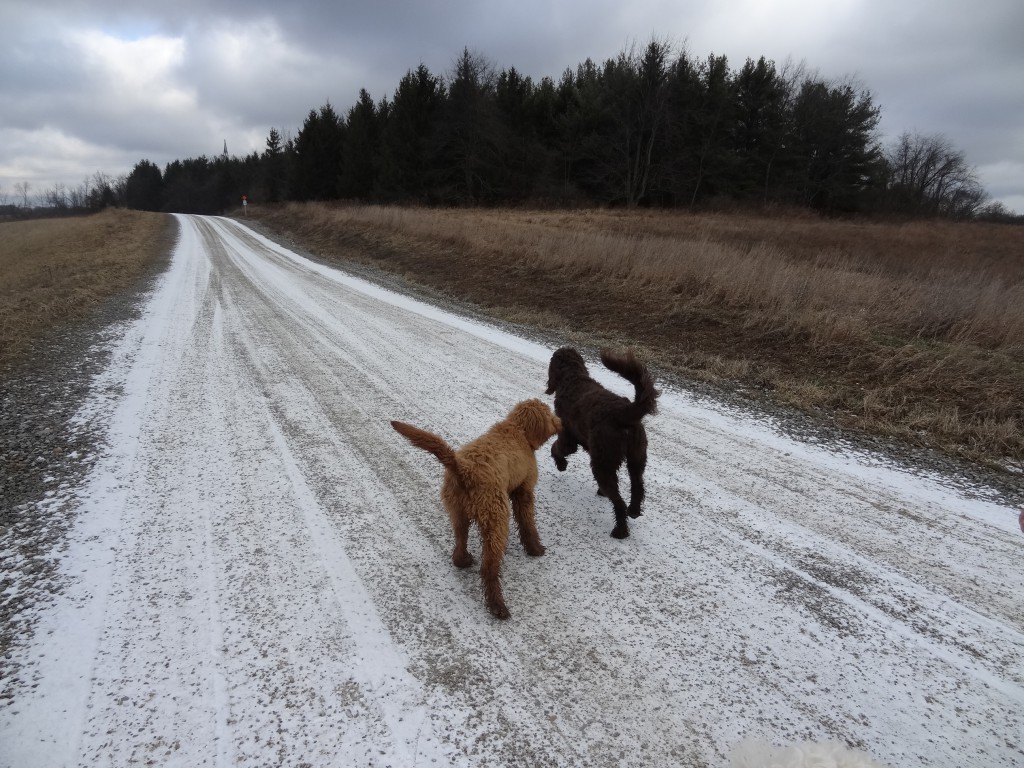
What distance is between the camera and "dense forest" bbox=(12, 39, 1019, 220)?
38.7 metres

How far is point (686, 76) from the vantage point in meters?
37.9

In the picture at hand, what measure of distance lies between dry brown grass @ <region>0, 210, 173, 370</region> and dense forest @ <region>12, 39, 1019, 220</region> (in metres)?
21.7

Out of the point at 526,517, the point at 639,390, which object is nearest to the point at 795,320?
the point at 639,390

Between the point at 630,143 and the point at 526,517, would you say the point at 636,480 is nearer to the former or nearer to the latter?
the point at 526,517

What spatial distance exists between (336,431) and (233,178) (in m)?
86.5

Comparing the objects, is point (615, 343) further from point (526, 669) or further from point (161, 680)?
point (161, 680)

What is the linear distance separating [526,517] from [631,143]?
42314 millimetres

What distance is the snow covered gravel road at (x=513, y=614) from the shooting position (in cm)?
210

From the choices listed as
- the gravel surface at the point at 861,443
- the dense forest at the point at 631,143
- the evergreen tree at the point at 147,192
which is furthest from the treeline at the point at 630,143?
the evergreen tree at the point at 147,192

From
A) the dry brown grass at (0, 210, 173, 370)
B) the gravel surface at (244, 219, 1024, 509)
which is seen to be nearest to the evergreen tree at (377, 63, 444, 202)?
the dry brown grass at (0, 210, 173, 370)

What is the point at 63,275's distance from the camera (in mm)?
13750

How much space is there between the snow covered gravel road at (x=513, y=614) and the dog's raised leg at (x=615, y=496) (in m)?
0.11

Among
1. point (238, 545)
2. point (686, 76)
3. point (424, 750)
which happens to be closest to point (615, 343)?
point (238, 545)

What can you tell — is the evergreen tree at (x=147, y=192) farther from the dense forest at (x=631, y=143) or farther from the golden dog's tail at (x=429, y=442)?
the golden dog's tail at (x=429, y=442)
